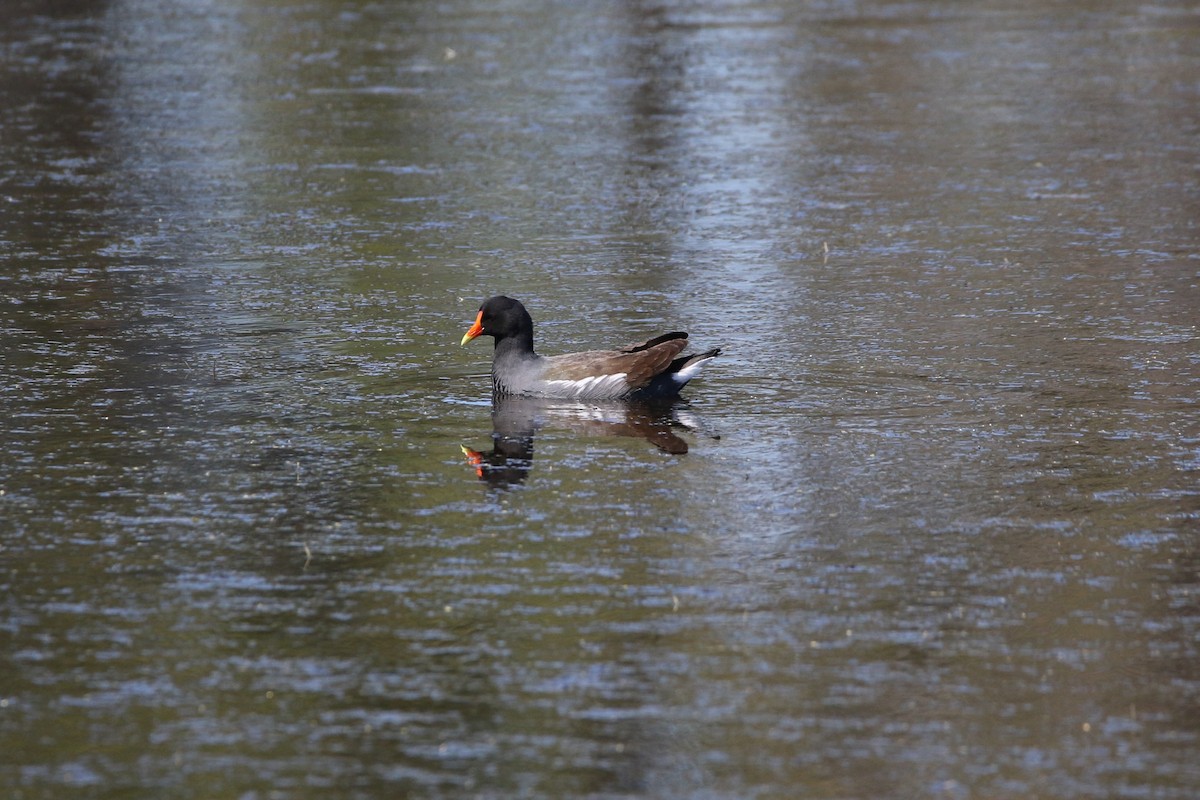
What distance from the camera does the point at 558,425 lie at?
11859mm

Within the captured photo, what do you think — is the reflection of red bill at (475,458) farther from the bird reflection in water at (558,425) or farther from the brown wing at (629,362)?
the brown wing at (629,362)

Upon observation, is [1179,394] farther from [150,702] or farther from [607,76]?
[607,76]

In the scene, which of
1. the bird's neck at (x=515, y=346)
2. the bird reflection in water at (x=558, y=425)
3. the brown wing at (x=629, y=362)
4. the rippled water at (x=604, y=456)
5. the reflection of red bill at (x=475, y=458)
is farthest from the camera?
the bird's neck at (x=515, y=346)

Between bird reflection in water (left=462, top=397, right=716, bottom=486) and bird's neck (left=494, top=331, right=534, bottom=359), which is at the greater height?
bird's neck (left=494, top=331, right=534, bottom=359)

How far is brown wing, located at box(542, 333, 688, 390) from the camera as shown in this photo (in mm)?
12227

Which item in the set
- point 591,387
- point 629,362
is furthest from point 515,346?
point 629,362

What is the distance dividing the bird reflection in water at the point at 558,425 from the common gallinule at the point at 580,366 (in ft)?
0.28

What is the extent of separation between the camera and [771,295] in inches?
610

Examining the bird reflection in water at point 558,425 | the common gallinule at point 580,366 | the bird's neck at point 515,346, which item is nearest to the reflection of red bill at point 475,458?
the bird reflection in water at point 558,425

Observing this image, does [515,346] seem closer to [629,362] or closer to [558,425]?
[629,362]

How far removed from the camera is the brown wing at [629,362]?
12.2 meters

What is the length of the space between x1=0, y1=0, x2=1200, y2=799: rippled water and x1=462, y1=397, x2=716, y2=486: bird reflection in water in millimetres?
50

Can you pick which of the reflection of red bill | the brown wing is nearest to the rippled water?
the reflection of red bill

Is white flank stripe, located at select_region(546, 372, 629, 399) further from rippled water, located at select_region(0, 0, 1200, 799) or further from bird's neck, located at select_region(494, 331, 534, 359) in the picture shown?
→ bird's neck, located at select_region(494, 331, 534, 359)
